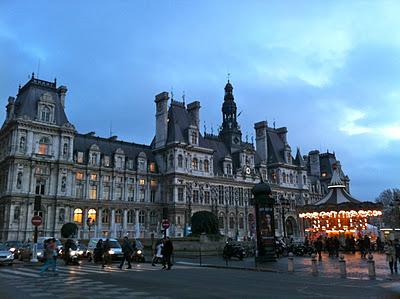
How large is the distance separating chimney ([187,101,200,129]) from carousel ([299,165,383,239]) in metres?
31.5

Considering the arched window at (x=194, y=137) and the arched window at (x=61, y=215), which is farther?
the arched window at (x=194, y=137)

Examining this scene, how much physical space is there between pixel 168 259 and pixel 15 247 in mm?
21749

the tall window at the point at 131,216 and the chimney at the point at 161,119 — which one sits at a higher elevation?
the chimney at the point at 161,119

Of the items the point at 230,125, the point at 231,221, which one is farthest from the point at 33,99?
the point at 230,125

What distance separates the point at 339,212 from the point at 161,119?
38002 millimetres

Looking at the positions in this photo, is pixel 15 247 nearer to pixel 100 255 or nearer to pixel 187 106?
pixel 100 255

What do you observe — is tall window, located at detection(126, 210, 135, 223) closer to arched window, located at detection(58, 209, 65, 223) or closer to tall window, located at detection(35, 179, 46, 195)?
arched window, located at detection(58, 209, 65, 223)

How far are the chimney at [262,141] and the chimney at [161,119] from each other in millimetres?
28238

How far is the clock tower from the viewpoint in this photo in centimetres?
8700

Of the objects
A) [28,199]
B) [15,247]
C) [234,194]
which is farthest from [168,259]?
[234,194]

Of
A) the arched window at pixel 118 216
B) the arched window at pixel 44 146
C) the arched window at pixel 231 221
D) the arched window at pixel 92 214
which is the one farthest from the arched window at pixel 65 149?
the arched window at pixel 231 221

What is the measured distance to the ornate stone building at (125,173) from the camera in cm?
5672

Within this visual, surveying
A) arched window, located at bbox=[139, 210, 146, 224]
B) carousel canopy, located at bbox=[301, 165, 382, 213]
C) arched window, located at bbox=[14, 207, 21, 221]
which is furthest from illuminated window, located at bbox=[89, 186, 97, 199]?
carousel canopy, located at bbox=[301, 165, 382, 213]

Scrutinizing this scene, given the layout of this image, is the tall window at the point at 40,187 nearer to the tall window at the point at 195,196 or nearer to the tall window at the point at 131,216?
the tall window at the point at 131,216
